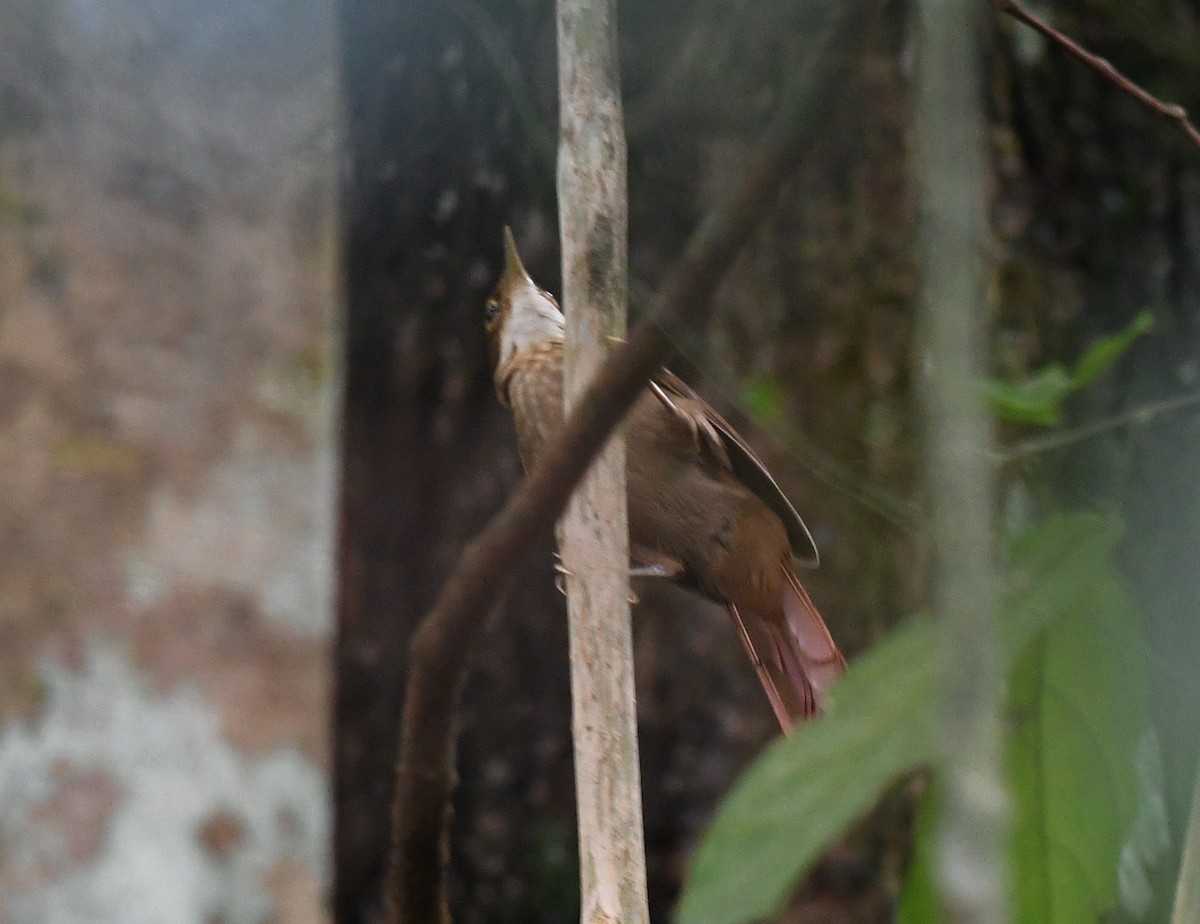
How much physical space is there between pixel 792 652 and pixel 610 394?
9.1 inches

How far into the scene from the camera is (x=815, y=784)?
347mm

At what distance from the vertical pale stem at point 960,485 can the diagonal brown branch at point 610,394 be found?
0.08 metres

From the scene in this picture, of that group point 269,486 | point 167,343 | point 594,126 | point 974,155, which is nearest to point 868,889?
point 594,126

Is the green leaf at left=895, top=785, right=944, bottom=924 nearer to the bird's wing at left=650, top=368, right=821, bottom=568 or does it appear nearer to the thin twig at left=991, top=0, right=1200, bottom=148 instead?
the bird's wing at left=650, top=368, right=821, bottom=568

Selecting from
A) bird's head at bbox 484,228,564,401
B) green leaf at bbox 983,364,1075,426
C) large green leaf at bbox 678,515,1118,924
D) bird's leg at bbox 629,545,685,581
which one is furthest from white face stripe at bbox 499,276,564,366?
large green leaf at bbox 678,515,1118,924

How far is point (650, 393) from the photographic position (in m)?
0.57

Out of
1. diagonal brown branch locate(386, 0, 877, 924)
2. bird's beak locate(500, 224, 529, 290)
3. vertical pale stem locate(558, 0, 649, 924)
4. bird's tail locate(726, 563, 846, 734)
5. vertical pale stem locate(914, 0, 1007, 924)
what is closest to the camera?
vertical pale stem locate(914, 0, 1007, 924)

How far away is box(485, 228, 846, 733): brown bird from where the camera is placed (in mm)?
609

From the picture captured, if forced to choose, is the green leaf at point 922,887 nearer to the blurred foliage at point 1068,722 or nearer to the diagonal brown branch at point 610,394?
the blurred foliage at point 1068,722

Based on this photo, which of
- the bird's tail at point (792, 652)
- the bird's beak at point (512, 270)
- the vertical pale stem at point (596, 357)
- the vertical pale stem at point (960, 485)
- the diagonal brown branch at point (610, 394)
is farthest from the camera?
the bird's beak at point (512, 270)

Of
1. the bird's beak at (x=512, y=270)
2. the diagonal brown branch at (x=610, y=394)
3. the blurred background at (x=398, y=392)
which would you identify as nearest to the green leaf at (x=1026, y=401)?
the blurred background at (x=398, y=392)

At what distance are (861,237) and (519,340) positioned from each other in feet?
1.62

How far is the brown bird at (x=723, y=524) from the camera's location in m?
0.61

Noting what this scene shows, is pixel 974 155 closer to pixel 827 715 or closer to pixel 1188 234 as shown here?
pixel 827 715
